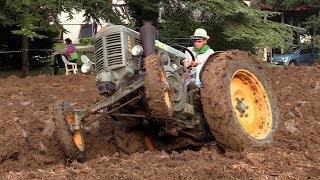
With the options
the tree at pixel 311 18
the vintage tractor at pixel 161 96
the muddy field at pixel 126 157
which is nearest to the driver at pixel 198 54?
the vintage tractor at pixel 161 96

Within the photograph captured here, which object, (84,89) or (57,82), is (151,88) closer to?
(84,89)

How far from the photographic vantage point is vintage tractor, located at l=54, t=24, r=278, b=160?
19.4 feet

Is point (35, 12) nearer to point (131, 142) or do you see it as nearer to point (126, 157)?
point (131, 142)

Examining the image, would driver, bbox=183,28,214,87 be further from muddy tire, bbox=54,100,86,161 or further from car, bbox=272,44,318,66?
car, bbox=272,44,318,66

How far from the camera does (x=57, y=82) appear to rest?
46.1 ft

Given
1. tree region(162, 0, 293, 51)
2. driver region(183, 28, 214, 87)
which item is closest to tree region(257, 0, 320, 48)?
tree region(162, 0, 293, 51)

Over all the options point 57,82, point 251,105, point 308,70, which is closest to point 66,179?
point 251,105

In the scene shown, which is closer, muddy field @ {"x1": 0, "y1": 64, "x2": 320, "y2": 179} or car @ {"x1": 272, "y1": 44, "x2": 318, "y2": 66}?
muddy field @ {"x1": 0, "y1": 64, "x2": 320, "y2": 179}

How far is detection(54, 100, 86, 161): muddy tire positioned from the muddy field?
0.20 metres

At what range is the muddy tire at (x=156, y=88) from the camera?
5574mm

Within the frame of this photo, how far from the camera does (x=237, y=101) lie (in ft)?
21.5

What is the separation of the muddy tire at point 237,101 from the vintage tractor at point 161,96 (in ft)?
0.03

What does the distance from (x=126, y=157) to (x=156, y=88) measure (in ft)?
3.39

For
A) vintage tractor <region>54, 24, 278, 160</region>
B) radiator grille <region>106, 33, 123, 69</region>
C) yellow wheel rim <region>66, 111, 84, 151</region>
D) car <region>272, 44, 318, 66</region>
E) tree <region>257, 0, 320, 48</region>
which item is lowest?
car <region>272, 44, 318, 66</region>
